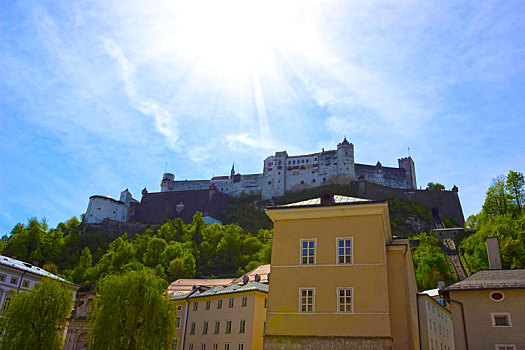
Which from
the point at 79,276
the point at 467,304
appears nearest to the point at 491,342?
the point at 467,304

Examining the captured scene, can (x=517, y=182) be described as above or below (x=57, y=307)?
above

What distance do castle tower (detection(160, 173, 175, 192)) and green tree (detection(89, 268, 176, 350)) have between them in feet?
350

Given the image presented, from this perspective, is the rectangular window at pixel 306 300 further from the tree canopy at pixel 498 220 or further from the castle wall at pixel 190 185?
the castle wall at pixel 190 185

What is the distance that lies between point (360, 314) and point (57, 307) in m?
20.6

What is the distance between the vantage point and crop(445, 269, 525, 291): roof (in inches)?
1002

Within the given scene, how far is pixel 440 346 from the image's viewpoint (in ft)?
117

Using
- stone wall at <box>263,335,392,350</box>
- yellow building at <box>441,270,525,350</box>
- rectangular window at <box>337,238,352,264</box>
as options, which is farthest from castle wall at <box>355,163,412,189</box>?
stone wall at <box>263,335,392,350</box>

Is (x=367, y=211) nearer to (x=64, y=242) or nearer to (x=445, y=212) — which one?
(x=445, y=212)

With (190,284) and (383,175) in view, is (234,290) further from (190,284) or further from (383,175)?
(383,175)

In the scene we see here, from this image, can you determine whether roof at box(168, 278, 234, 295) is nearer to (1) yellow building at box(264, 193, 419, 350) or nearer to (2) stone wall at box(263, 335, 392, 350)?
(1) yellow building at box(264, 193, 419, 350)

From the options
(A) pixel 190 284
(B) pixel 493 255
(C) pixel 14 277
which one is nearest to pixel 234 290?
(A) pixel 190 284

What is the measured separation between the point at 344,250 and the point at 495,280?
35.7 feet

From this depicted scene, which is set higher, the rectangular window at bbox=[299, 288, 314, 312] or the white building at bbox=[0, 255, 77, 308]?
the white building at bbox=[0, 255, 77, 308]

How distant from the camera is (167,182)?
133000mm
